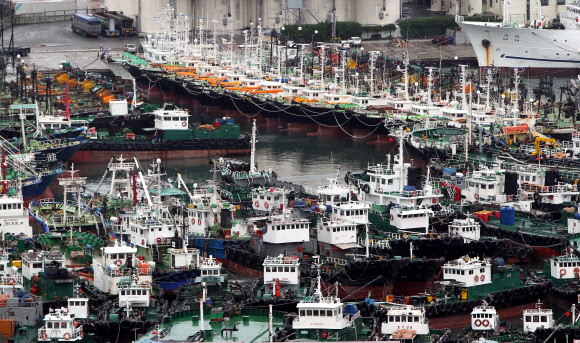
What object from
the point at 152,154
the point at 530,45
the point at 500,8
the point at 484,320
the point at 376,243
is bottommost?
the point at 484,320

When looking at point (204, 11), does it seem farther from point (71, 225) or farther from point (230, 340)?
point (230, 340)

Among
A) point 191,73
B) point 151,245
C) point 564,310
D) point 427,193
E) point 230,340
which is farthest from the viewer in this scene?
point 191,73

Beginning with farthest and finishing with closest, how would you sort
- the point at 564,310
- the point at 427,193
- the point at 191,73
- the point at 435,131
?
the point at 191,73 < the point at 435,131 < the point at 427,193 < the point at 564,310

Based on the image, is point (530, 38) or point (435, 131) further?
point (530, 38)

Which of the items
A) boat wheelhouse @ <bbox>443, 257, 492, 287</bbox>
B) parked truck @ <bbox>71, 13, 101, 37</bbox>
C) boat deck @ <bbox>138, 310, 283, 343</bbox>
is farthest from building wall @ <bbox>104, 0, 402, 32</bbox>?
boat deck @ <bbox>138, 310, 283, 343</bbox>

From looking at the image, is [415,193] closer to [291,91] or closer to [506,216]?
[506,216]

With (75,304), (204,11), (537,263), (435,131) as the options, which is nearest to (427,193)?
(537,263)

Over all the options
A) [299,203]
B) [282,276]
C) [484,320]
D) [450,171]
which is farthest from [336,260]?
[450,171]
